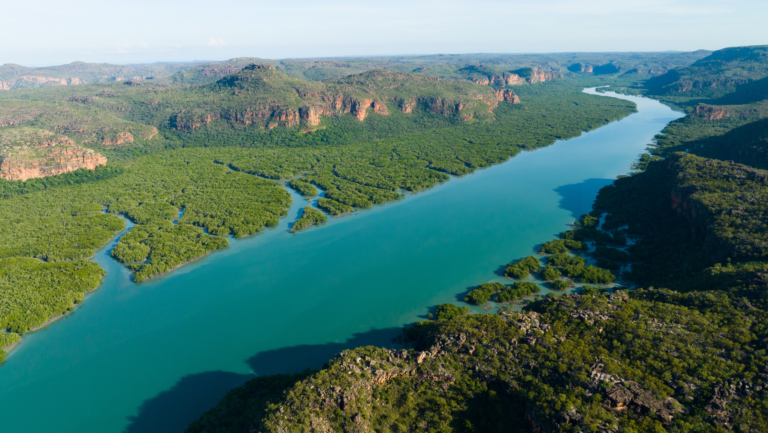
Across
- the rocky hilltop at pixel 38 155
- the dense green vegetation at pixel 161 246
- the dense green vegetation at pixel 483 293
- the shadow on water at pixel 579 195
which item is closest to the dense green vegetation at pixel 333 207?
the dense green vegetation at pixel 161 246

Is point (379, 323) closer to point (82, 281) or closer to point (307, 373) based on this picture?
point (307, 373)

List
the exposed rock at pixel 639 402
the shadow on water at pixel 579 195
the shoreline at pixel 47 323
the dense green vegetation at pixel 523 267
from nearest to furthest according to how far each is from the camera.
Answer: the exposed rock at pixel 639 402, the shoreline at pixel 47 323, the dense green vegetation at pixel 523 267, the shadow on water at pixel 579 195

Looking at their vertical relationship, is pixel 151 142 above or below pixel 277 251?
above

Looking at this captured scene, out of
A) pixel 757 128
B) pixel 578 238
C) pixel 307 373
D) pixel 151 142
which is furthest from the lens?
pixel 151 142

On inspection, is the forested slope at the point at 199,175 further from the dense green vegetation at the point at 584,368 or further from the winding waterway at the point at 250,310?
the dense green vegetation at the point at 584,368

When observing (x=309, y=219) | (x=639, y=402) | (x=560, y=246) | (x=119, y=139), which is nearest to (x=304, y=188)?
(x=309, y=219)

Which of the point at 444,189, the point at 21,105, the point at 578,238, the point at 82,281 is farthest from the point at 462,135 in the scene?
the point at 21,105
